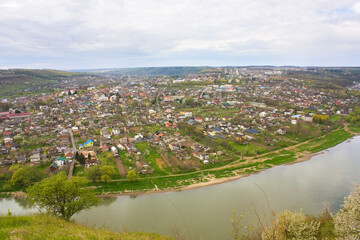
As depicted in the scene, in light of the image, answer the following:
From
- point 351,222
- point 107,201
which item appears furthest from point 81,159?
point 351,222

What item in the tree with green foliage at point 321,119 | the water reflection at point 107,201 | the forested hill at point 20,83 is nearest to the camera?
the water reflection at point 107,201

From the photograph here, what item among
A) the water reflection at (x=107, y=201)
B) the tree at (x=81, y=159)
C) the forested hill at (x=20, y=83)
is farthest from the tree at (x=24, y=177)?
the forested hill at (x=20, y=83)

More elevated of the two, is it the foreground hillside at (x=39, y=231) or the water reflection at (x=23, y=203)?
the foreground hillside at (x=39, y=231)

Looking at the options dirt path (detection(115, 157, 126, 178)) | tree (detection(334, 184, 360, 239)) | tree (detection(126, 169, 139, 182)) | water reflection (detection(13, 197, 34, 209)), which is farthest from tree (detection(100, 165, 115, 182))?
tree (detection(334, 184, 360, 239))

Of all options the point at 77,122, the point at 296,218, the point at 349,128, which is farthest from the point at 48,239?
the point at 349,128

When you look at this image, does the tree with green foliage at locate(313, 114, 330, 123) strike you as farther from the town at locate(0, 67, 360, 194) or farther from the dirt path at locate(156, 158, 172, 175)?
the dirt path at locate(156, 158, 172, 175)

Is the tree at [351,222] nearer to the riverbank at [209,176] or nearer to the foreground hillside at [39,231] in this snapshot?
the foreground hillside at [39,231]
